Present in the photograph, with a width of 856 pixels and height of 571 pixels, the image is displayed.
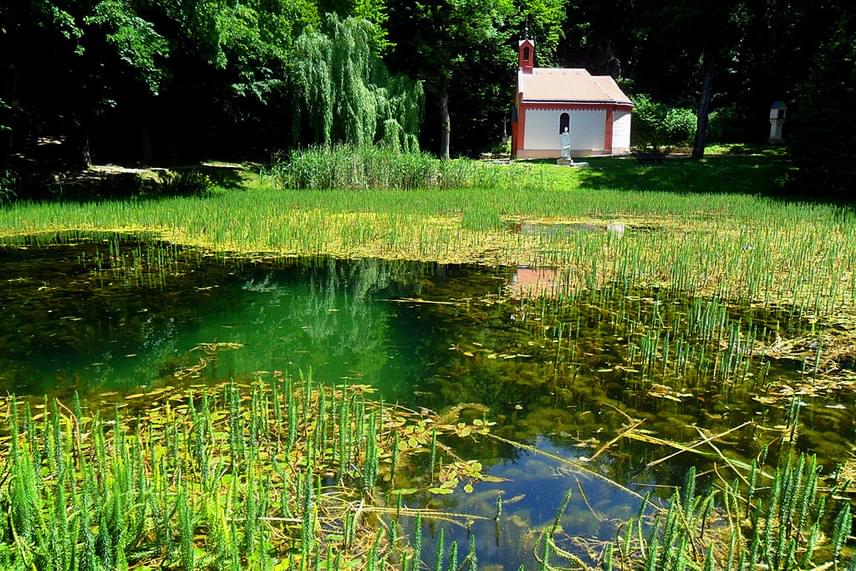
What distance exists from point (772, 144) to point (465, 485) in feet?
117

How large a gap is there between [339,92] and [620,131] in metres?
17.1

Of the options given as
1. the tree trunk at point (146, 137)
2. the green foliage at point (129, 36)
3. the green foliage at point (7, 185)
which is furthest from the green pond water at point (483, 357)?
the tree trunk at point (146, 137)

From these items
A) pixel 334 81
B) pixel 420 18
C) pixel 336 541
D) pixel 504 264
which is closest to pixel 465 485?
pixel 336 541

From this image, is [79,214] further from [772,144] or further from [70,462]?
[772,144]

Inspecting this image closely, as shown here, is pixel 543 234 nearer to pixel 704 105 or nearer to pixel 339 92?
pixel 339 92

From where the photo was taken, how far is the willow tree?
22.1 meters

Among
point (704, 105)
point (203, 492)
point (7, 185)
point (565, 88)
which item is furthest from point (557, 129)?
point (203, 492)

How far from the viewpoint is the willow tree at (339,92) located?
22.1 meters

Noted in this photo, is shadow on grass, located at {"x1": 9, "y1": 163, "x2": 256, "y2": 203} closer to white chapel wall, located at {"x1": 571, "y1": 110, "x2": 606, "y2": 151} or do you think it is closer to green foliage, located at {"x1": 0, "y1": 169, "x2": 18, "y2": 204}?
green foliage, located at {"x1": 0, "y1": 169, "x2": 18, "y2": 204}

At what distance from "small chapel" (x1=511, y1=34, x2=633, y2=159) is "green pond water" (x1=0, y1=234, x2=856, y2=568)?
983 inches

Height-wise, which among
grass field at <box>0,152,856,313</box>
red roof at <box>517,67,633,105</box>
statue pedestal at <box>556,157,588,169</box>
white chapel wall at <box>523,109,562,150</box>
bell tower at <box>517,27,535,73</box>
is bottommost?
grass field at <box>0,152,856,313</box>

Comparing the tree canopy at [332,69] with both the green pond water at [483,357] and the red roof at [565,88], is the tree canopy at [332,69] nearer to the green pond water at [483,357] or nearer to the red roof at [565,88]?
the red roof at [565,88]

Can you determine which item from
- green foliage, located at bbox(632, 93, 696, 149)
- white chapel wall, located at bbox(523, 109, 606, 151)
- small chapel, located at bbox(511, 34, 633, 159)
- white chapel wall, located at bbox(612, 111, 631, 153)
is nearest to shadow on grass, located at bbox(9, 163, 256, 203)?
small chapel, located at bbox(511, 34, 633, 159)

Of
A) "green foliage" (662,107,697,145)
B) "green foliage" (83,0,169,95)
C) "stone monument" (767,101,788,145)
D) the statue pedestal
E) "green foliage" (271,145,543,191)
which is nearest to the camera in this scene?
"green foliage" (83,0,169,95)
